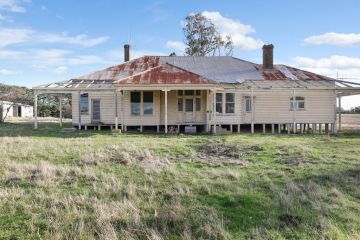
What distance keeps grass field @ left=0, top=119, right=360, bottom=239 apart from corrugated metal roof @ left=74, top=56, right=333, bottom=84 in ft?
37.4

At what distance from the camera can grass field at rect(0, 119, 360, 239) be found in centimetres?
594

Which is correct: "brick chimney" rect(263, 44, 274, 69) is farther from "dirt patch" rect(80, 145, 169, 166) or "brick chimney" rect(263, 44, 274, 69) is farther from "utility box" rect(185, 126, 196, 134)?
"dirt patch" rect(80, 145, 169, 166)

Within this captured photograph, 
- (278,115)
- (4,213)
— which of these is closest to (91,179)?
(4,213)

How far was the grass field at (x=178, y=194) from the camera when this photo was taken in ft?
19.5

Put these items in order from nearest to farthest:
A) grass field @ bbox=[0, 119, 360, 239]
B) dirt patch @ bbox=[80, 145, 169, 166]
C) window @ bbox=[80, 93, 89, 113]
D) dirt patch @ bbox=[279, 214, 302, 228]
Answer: grass field @ bbox=[0, 119, 360, 239] → dirt patch @ bbox=[279, 214, 302, 228] → dirt patch @ bbox=[80, 145, 169, 166] → window @ bbox=[80, 93, 89, 113]

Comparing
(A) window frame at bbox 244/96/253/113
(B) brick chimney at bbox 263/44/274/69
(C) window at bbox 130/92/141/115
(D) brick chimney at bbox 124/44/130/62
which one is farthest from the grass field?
(D) brick chimney at bbox 124/44/130/62

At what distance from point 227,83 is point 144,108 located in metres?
5.54

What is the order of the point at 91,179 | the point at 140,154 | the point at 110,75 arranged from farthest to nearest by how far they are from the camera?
the point at 110,75 < the point at 140,154 < the point at 91,179

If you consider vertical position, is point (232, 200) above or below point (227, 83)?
below

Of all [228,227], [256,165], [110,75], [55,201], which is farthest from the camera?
[110,75]

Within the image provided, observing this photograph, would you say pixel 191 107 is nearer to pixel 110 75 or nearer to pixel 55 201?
pixel 110 75

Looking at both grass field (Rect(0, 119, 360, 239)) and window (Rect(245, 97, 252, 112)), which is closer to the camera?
grass field (Rect(0, 119, 360, 239))

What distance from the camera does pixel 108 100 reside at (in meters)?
23.6

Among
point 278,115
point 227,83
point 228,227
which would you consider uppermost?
point 227,83
